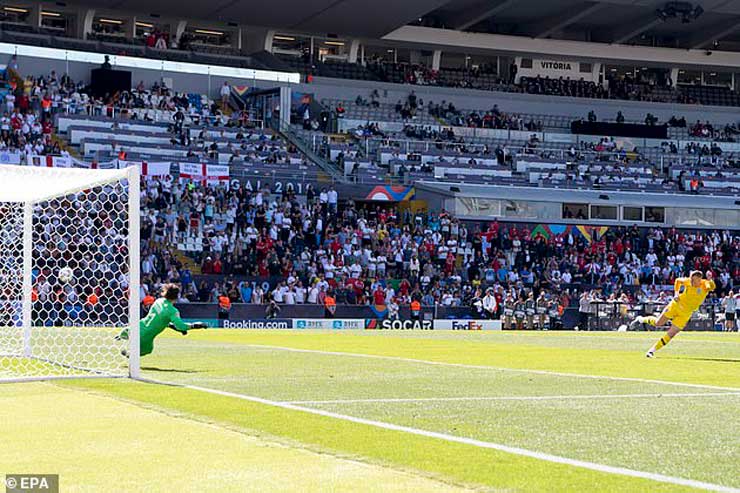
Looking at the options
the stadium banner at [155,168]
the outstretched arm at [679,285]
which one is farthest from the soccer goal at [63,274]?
the outstretched arm at [679,285]

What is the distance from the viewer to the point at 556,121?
7075 centimetres

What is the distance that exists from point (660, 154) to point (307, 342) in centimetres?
4641

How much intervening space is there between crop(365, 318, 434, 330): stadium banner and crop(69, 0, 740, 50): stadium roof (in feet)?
77.6

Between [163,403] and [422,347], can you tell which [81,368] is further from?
[422,347]

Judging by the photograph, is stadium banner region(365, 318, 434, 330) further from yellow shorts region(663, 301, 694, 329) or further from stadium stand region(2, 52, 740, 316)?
yellow shorts region(663, 301, 694, 329)

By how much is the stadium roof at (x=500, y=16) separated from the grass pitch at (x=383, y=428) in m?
45.0

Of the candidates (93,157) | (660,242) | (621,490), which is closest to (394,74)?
(660,242)

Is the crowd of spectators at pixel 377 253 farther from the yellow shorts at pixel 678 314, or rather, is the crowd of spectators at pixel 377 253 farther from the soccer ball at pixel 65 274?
the yellow shorts at pixel 678 314

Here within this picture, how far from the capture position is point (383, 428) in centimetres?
977

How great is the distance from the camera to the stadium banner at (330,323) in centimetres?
4088

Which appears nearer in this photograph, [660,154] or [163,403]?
[163,403]

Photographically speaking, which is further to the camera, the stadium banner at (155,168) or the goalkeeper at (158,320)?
the stadium banner at (155,168)

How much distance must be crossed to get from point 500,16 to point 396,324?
3401cm

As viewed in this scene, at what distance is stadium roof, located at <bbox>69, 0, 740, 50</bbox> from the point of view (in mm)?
61062
